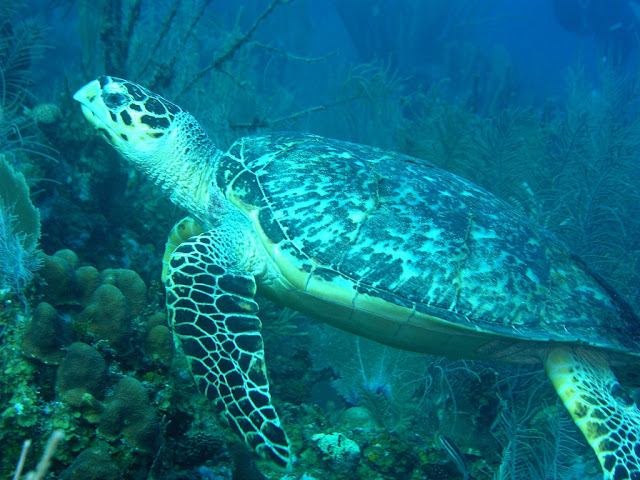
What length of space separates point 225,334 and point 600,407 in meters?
2.34

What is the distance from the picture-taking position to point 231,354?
204 cm

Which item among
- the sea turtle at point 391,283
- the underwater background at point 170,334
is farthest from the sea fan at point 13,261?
the sea turtle at point 391,283

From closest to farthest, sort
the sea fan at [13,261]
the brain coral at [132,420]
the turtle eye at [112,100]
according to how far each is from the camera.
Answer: the brain coral at [132,420] < the sea fan at [13,261] < the turtle eye at [112,100]

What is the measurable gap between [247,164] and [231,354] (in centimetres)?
145

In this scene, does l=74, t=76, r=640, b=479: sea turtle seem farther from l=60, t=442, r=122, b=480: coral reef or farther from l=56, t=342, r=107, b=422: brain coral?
l=60, t=442, r=122, b=480: coral reef

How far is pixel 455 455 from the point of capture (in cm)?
255

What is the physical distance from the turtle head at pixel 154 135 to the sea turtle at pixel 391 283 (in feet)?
1.32

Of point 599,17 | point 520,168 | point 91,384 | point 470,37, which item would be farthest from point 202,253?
point 599,17

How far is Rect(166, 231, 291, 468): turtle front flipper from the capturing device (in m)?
1.88

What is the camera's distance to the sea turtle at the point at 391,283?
2.12m

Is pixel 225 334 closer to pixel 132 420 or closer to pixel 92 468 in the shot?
pixel 132 420

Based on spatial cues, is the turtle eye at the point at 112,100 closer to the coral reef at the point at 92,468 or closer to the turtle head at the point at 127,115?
the turtle head at the point at 127,115

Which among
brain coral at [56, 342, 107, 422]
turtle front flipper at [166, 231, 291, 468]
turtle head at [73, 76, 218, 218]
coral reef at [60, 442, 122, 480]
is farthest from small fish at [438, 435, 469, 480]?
turtle head at [73, 76, 218, 218]

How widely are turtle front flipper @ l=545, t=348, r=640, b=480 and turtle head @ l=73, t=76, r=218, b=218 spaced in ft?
9.62
